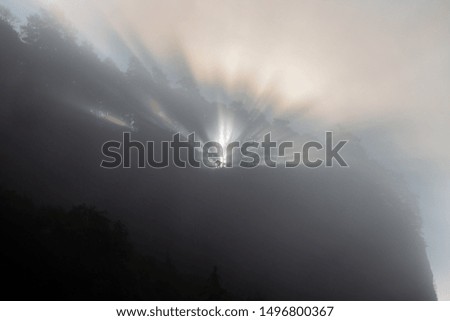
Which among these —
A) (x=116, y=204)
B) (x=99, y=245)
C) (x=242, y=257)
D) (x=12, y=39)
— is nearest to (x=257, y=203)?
(x=242, y=257)

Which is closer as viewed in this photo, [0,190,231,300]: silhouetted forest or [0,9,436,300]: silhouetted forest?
[0,190,231,300]: silhouetted forest

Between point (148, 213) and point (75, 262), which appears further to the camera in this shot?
point (148, 213)

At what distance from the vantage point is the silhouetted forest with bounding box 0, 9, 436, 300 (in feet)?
43.0

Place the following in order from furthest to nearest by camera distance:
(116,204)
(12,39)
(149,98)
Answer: (149,98)
(12,39)
(116,204)

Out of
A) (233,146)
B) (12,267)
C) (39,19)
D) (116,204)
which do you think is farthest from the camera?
(233,146)

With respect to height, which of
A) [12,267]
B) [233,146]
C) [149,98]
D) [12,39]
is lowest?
[12,267]

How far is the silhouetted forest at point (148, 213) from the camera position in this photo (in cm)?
1309

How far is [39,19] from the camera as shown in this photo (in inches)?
1046

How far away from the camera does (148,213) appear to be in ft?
69.8

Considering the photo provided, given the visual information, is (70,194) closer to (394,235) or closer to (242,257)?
(242,257)

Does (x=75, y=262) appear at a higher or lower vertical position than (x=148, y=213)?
lower

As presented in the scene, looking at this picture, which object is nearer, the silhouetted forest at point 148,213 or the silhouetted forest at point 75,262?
the silhouetted forest at point 75,262

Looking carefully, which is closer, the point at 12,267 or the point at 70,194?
the point at 12,267

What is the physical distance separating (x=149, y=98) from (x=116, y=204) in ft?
55.1
